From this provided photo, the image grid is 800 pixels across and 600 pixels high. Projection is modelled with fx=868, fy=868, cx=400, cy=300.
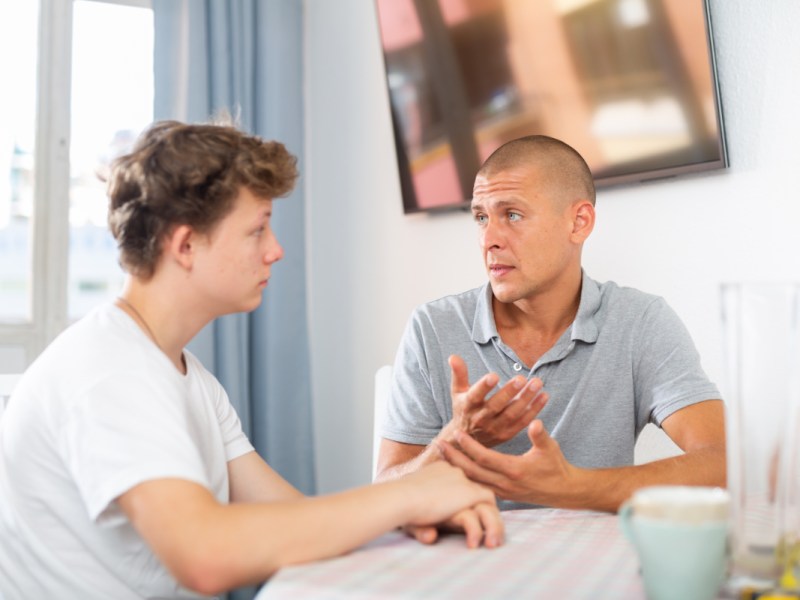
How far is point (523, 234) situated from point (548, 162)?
17cm

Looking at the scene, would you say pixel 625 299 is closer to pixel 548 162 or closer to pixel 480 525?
pixel 548 162

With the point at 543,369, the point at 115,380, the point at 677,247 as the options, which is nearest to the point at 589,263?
the point at 677,247

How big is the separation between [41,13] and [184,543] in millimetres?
2671

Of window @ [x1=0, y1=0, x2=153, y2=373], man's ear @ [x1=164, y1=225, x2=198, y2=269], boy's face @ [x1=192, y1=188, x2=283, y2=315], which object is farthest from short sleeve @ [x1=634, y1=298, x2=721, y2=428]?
window @ [x1=0, y1=0, x2=153, y2=373]

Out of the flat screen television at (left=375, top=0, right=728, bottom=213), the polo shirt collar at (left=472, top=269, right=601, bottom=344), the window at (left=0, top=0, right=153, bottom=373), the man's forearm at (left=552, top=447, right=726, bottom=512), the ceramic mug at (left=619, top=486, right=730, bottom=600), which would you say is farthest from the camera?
the window at (left=0, top=0, right=153, bottom=373)

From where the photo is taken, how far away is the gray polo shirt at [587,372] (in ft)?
5.15

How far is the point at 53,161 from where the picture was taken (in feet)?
9.87

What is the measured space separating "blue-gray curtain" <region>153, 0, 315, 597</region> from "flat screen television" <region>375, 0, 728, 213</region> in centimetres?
56

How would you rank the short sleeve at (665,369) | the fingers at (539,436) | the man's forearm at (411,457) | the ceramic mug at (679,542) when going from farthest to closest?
the short sleeve at (665,369) < the man's forearm at (411,457) < the fingers at (539,436) < the ceramic mug at (679,542)

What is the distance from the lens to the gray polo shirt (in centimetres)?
157

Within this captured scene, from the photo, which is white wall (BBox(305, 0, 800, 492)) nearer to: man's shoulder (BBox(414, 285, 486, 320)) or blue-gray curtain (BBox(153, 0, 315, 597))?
Answer: blue-gray curtain (BBox(153, 0, 315, 597))

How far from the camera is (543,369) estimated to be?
163 centimetres

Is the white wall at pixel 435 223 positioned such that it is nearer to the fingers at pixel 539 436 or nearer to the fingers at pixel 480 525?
the fingers at pixel 539 436

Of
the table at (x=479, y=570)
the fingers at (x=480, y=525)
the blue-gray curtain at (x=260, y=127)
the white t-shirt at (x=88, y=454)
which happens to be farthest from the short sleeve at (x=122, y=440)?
the blue-gray curtain at (x=260, y=127)
